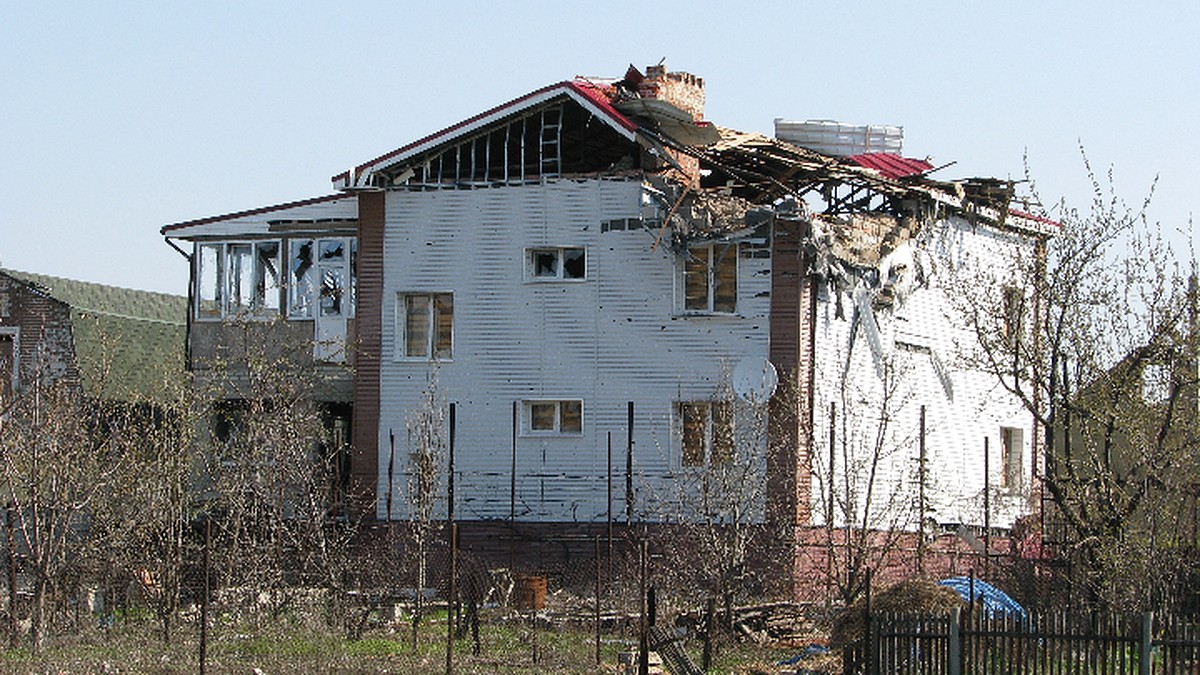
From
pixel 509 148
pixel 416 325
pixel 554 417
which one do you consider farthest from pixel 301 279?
pixel 554 417

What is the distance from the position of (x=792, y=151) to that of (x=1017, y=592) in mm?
9794

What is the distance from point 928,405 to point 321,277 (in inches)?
493

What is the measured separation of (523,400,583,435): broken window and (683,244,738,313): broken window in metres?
2.89

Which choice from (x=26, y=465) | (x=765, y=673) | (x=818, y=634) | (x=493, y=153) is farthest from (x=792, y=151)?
(x=26, y=465)

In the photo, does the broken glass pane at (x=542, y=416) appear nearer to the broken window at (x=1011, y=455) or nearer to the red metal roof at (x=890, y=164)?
the red metal roof at (x=890, y=164)

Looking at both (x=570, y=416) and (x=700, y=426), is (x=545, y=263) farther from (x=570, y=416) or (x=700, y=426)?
(x=700, y=426)

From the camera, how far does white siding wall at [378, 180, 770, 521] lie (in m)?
29.8

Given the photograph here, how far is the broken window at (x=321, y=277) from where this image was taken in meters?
33.3

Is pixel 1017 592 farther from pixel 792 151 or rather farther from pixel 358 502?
pixel 358 502

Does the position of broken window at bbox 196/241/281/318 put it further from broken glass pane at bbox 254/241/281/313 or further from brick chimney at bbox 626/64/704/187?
brick chimney at bbox 626/64/704/187

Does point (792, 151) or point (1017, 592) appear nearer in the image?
point (1017, 592)

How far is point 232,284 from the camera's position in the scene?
3434cm

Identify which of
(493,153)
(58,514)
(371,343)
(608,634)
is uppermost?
(493,153)

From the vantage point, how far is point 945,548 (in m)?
31.2
